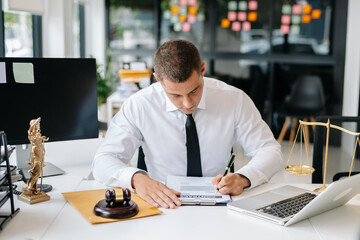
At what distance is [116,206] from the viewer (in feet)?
4.67

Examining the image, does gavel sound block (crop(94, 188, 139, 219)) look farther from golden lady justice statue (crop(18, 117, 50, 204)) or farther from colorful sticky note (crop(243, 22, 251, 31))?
colorful sticky note (crop(243, 22, 251, 31))

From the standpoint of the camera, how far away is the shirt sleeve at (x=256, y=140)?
73.0 inches

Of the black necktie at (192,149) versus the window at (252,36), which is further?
the window at (252,36)

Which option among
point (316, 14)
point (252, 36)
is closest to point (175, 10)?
point (252, 36)

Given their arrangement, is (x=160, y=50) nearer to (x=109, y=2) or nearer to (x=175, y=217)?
(x=175, y=217)

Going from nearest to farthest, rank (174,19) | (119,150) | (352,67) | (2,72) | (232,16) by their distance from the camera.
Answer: (2,72) < (119,150) < (352,67) < (232,16) < (174,19)

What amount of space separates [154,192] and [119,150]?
38 centimetres

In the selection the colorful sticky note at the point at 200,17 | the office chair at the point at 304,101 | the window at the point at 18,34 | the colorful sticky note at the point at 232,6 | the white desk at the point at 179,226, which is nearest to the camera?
the white desk at the point at 179,226

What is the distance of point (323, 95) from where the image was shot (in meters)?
5.38

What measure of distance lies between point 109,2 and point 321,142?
15.9 feet

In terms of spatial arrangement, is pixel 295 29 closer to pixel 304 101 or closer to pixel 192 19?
pixel 304 101

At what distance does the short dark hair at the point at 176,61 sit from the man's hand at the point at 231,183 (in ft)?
1.32

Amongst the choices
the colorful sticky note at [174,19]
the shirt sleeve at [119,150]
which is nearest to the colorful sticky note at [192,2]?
the colorful sticky note at [174,19]

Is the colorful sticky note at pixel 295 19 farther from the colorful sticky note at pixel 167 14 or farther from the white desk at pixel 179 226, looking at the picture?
the white desk at pixel 179 226
